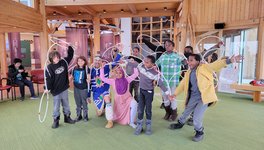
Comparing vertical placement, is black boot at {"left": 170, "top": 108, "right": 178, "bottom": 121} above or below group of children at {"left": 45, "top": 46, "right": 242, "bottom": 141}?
below

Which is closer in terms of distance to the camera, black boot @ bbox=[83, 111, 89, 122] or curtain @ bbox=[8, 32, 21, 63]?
black boot @ bbox=[83, 111, 89, 122]

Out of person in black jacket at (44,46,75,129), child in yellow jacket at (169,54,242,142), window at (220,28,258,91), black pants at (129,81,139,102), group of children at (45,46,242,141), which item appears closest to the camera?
child in yellow jacket at (169,54,242,142)

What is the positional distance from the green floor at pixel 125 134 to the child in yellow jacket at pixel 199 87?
1.34 feet

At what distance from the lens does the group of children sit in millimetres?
3029

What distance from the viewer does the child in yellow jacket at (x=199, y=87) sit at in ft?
9.59

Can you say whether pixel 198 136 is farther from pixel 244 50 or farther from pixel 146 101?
pixel 244 50

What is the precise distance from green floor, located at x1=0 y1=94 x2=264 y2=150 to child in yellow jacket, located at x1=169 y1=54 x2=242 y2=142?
41 cm

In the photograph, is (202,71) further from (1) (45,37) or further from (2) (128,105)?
(1) (45,37)

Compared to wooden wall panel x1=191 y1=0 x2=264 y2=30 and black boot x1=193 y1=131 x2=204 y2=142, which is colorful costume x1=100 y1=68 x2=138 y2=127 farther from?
wooden wall panel x1=191 y1=0 x2=264 y2=30

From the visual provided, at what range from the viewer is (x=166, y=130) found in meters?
3.53

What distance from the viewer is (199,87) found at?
9.78 feet

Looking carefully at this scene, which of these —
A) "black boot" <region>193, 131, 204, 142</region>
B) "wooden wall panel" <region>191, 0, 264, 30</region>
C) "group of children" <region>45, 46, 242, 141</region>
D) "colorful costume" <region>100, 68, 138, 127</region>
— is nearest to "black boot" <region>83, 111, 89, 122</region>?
"group of children" <region>45, 46, 242, 141</region>

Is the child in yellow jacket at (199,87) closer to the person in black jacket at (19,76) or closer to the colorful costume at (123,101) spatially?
the colorful costume at (123,101)

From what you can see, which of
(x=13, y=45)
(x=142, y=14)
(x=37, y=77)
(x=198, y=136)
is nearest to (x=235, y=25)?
(x=142, y=14)
